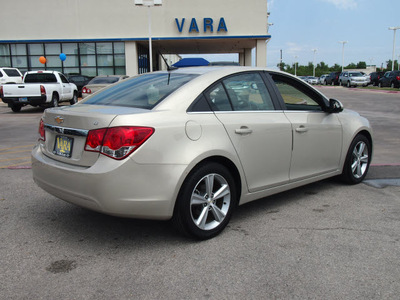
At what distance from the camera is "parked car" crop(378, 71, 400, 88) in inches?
1512

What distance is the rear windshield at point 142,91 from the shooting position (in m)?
3.85

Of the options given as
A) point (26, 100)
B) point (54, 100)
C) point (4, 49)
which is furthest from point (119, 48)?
point (26, 100)

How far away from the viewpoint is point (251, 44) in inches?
1404

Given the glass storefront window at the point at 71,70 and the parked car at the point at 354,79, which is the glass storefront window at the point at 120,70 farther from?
the parked car at the point at 354,79

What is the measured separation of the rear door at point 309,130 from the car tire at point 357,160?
0.29 metres

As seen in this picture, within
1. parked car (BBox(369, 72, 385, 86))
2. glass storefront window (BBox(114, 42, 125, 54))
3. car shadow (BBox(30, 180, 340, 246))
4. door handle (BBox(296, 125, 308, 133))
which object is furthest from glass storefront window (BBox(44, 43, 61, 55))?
parked car (BBox(369, 72, 385, 86))

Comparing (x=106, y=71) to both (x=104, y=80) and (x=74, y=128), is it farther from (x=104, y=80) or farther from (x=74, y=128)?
(x=74, y=128)

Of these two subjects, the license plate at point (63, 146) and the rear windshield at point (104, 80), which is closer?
the license plate at point (63, 146)

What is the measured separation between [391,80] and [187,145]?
1624 inches

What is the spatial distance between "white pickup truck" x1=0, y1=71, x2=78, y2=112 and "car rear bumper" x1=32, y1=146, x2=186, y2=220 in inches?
586

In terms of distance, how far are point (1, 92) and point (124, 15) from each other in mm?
15175

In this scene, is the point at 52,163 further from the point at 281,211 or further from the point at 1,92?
the point at 1,92

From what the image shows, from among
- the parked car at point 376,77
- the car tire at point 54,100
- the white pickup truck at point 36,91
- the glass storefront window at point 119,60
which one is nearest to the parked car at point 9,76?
the white pickup truck at point 36,91

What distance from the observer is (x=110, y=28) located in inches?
1196
